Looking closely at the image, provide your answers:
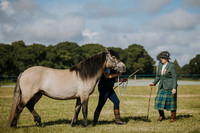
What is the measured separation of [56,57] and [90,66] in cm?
4905

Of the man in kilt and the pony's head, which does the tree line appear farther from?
the pony's head

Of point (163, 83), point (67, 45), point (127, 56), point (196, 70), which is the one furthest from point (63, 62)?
point (163, 83)

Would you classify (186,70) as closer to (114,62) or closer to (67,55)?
(67,55)

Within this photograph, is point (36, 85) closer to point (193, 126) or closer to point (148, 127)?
point (148, 127)

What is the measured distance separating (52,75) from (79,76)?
2.49 feet

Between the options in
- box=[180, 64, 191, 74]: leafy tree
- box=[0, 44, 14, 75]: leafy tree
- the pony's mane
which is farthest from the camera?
box=[180, 64, 191, 74]: leafy tree

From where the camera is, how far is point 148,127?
5809 millimetres

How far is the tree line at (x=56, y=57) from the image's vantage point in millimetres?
41875

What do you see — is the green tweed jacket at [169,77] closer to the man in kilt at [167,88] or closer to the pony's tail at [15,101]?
the man in kilt at [167,88]

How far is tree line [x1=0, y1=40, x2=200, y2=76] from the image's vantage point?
41.9 meters

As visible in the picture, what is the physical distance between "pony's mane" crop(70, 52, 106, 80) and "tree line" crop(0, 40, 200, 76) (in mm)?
26651

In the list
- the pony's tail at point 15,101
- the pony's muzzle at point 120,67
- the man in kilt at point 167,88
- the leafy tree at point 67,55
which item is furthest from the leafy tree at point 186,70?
the pony's tail at point 15,101

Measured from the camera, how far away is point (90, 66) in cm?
570

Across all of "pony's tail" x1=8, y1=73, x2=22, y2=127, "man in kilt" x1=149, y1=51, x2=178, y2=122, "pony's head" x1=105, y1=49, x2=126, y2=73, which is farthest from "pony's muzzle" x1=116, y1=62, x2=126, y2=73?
"pony's tail" x1=8, y1=73, x2=22, y2=127
